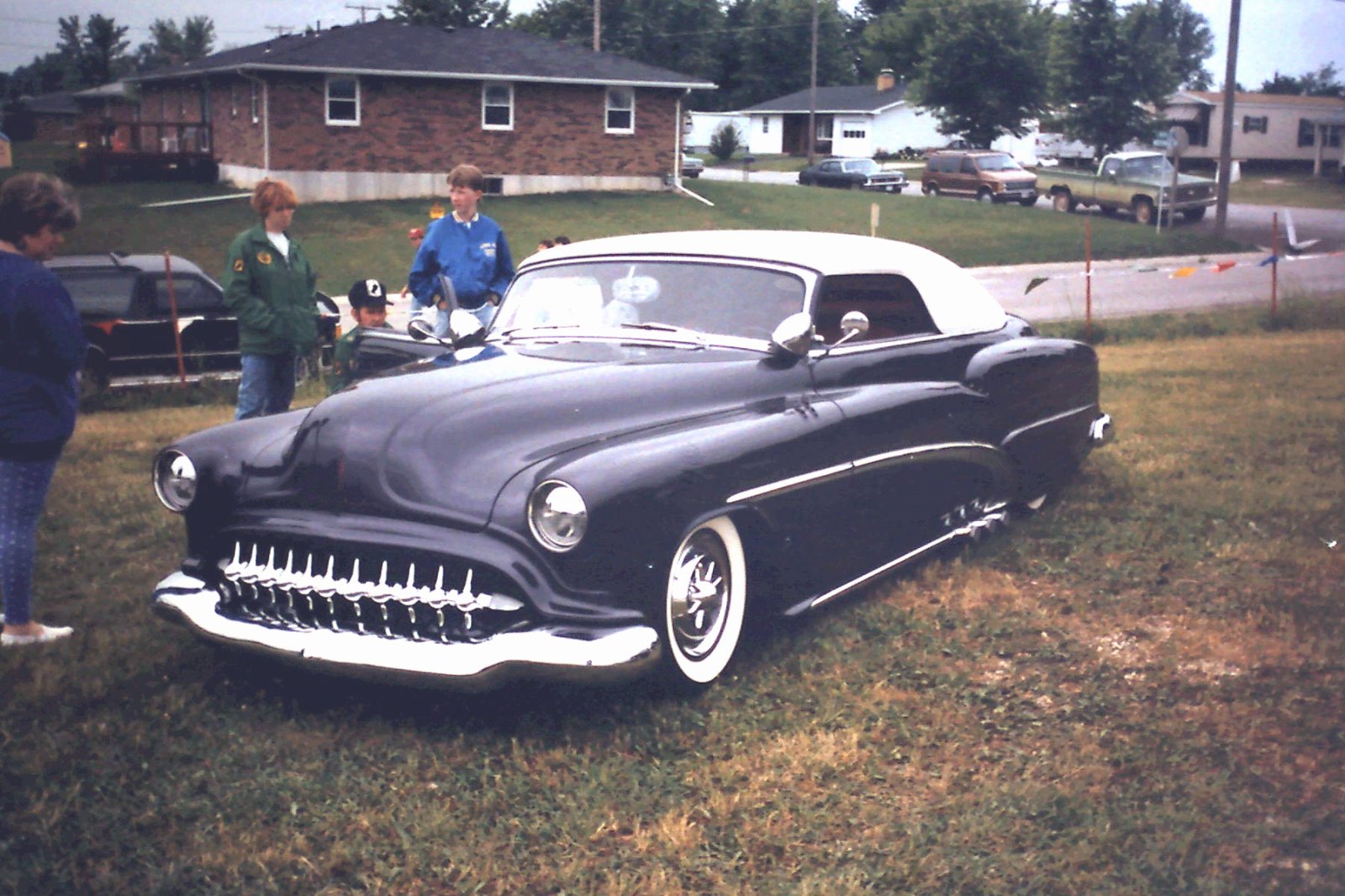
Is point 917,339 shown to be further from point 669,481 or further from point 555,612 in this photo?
point 555,612

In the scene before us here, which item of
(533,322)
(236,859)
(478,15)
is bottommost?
(236,859)

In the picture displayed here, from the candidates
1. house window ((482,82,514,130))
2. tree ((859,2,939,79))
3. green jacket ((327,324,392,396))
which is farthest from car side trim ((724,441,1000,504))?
tree ((859,2,939,79))

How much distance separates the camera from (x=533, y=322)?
5.48m

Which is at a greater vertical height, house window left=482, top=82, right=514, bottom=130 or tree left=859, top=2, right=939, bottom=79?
tree left=859, top=2, right=939, bottom=79

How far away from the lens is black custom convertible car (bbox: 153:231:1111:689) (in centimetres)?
389

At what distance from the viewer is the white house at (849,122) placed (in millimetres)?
62812

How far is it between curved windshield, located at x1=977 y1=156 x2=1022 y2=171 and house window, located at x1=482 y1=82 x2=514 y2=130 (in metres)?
12.7

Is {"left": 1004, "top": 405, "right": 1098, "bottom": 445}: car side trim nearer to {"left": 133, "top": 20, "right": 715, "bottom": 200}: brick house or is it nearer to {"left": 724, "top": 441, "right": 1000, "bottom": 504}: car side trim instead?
{"left": 724, "top": 441, "right": 1000, "bottom": 504}: car side trim

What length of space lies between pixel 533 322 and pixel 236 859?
2.68 m

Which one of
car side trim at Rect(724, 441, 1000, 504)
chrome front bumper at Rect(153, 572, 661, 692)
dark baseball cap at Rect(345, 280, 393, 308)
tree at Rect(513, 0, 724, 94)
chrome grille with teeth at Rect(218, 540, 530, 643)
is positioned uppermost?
tree at Rect(513, 0, 724, 94)

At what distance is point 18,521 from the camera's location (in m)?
4.70

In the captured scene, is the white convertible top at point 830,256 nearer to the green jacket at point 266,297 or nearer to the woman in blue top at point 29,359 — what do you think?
the green jacket at point 266,297

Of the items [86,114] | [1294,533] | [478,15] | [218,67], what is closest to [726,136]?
[478,15]

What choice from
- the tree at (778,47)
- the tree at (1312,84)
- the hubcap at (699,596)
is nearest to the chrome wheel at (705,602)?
the hubcap at (699,596)
